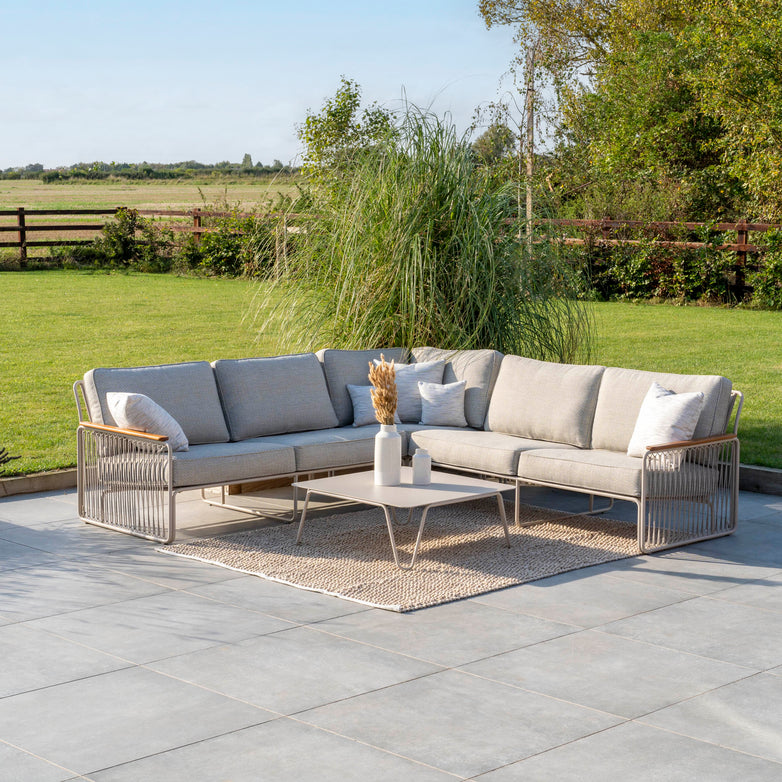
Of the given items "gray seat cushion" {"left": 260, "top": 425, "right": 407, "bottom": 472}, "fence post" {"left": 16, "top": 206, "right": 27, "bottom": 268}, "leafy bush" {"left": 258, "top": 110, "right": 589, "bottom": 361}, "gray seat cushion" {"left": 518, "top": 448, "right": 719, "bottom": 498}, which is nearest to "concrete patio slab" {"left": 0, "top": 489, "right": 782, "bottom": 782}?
"gray seat cushion" {"left": 518, "top": 448, "right": 719, "bottom": 498}

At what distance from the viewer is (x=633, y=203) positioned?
16.2m

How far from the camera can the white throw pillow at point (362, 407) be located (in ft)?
20.7

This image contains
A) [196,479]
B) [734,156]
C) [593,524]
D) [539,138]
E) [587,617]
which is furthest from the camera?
[539,138]

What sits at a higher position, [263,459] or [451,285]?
[451,285]

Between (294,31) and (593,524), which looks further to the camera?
(294,31)

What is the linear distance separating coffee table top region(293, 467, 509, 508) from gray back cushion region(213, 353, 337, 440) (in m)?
0.81

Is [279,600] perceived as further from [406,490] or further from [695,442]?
[695,442]

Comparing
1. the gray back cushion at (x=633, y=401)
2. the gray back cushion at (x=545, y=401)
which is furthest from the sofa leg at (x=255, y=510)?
the gray back cushion at (x=633, y=401)

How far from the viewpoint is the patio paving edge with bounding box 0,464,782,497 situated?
604 centimetres

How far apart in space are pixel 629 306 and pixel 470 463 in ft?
32.4

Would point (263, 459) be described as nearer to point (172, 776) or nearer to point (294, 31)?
point (172, 776)

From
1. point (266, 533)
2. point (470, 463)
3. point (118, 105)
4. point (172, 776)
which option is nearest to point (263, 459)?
point (266, 533)

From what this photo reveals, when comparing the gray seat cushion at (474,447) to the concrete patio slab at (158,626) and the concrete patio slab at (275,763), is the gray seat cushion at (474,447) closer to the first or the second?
the concrete patio slab at (158,626)

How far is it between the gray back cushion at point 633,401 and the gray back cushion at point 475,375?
0.77m
